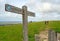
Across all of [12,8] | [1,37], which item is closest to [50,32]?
[12,8]

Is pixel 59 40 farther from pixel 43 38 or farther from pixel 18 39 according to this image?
pixel 18 39

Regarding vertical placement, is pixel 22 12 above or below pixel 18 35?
above

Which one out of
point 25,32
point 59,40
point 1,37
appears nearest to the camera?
point 25,32

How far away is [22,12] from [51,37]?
1.04m

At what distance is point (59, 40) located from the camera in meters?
5.27

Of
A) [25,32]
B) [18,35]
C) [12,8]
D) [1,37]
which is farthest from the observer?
[1,37]

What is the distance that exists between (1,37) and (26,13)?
→ 343 inches

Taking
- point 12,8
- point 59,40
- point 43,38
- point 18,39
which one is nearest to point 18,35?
point 18,39

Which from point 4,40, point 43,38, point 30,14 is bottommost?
point 4,40

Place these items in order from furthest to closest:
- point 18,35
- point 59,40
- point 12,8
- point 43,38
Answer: point 18,35
point 43,38
point 59,40
point 12,8

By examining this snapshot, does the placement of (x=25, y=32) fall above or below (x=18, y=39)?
above

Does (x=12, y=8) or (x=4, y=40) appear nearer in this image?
(x=12, y=8)

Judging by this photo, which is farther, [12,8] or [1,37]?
[1,37]

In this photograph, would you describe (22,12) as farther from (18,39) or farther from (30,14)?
(18,39)
